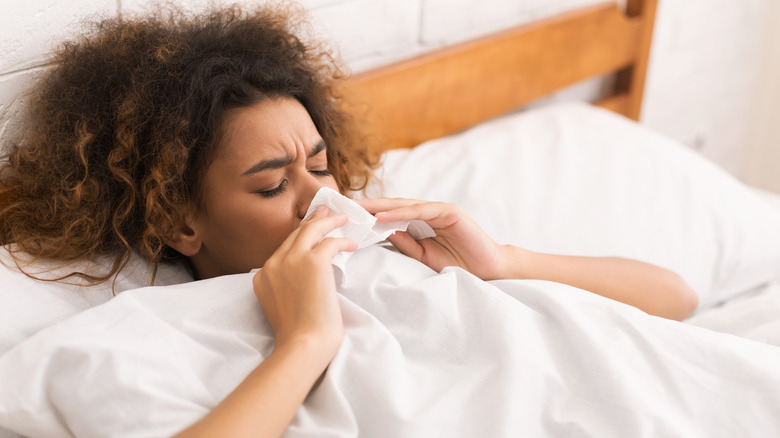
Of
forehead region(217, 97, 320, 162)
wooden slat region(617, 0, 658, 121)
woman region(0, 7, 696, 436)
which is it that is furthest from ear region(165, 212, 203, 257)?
wooden slat region(617, 0, 658, 121)

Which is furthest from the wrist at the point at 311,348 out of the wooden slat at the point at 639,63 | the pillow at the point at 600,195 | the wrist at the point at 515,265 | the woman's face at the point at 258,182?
the wooden slat at the point at 639,63

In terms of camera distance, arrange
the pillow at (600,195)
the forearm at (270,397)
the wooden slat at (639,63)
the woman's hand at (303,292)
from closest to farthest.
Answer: the forearm at (270,397) → the woman's hand at (303,292) → the pillow at (600,195) → the wooden slat at (639,63)

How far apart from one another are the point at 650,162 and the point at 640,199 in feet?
0.40

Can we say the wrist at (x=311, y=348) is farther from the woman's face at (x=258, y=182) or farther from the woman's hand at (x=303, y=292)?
the woman's face at (x=258, y=182)

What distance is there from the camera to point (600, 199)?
4.93ft

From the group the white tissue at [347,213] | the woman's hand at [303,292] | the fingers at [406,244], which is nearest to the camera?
the woman's hand at [303,292]

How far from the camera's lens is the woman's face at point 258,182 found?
3.27 feet

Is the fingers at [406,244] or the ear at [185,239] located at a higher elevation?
the ear at [185,239]

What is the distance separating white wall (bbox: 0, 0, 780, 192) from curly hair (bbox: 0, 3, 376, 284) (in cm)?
5

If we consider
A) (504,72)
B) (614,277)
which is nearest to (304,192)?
(614,277)

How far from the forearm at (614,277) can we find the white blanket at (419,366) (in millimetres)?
174

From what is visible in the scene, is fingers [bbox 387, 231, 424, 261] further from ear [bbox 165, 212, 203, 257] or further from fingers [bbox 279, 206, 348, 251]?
ear [bbox 165, 212, 203, 257]

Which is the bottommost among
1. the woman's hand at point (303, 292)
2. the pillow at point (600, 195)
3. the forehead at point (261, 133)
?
the pillow at point (600, 195)

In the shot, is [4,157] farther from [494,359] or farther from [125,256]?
[494,359]
